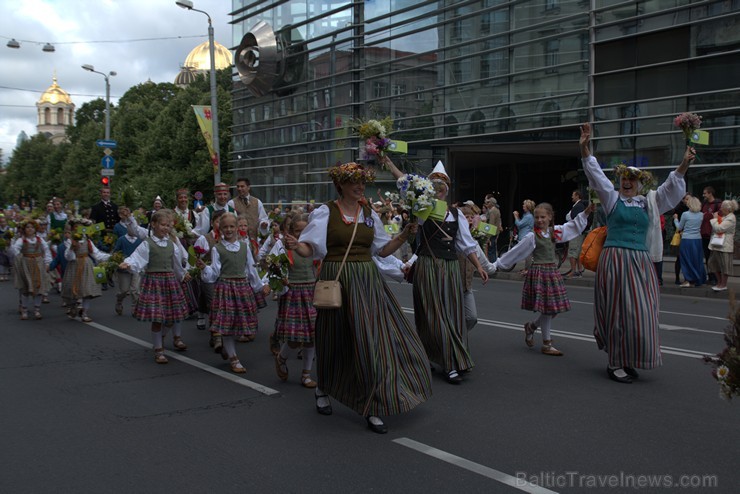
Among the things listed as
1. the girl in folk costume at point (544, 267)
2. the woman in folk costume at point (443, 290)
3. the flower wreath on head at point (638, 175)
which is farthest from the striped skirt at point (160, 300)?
the flower wreath on head at point (638, 175)

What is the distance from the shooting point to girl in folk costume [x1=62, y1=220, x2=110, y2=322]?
11.3 metres

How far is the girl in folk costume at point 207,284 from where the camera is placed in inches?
328

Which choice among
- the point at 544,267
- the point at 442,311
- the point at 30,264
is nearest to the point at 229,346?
the point at 442,311

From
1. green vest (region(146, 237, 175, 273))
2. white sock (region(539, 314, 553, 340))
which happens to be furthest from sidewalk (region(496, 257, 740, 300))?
green vest (region(146, 237, 175, 273))

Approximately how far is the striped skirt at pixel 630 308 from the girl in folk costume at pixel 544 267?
0.99 metres

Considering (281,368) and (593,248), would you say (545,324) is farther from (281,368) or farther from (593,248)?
(281,368)

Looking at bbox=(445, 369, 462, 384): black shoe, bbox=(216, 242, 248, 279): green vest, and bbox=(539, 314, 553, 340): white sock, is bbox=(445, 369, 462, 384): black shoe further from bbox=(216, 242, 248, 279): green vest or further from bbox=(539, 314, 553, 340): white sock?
Result: bbox=(216, 242, 248, 279): green vest

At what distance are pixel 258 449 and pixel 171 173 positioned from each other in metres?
47.6

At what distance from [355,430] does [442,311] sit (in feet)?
6.15

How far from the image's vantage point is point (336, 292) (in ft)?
17.4

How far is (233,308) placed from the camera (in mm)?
7555

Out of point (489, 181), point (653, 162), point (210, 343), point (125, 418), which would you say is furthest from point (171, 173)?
point (125, 418)

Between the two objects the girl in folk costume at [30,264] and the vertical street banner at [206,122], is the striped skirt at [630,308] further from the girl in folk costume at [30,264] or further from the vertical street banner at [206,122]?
the vertical street banner at [206,122]

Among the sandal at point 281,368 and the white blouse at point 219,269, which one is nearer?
the sandal at point 281,368
